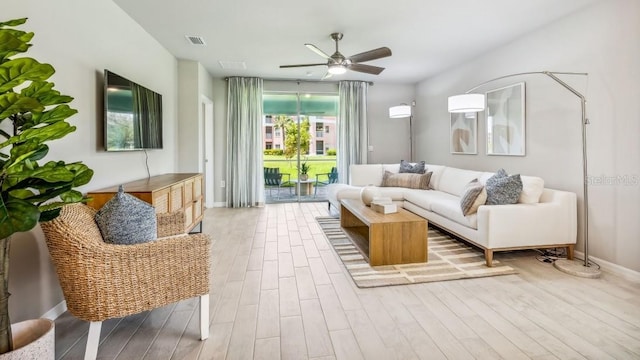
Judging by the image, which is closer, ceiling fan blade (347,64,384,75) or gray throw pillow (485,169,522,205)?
gray throw pillow (485,169,522,205)

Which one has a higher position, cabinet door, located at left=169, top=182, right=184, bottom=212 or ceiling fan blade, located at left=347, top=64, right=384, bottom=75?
ceiling fan blade, located at left=347, top=64, right=384, bottom=75

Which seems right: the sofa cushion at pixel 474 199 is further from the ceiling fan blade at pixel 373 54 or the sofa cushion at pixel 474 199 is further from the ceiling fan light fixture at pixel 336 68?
the ceiling fan light fixture at pixel 336 68

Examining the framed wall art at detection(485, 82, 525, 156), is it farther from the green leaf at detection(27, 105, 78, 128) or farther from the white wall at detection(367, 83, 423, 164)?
the green leaf at detection(27, 105, 78, 128)

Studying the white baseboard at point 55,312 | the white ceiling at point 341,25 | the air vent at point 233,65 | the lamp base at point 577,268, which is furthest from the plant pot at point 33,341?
the air vent at point 233,65

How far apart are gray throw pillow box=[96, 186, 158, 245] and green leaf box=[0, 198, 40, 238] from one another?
724 millimetres

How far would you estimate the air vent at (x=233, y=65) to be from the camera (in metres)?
5.33

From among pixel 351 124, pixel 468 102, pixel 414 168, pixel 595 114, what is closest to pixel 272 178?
pixel 351 124

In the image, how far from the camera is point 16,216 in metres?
1.12

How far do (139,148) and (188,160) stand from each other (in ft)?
5.65

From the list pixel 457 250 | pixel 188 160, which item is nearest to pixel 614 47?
pixel 457 250

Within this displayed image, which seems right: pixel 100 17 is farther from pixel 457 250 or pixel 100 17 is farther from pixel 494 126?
pixel 494 126

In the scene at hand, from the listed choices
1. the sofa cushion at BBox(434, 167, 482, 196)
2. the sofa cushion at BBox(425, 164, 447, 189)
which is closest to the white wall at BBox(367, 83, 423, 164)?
the sofa cushion at BBox(425, 164, 447, 189)

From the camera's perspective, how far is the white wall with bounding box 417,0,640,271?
288cm

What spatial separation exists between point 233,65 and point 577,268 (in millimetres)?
5397
